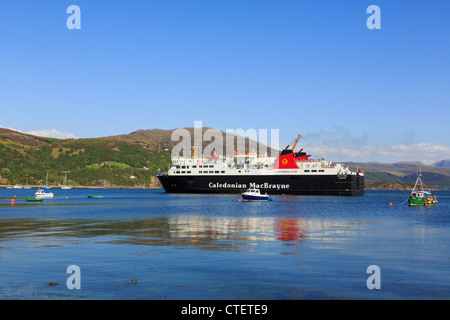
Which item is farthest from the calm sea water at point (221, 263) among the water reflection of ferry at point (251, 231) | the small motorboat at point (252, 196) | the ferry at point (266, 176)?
the ferry at point (266, 176)

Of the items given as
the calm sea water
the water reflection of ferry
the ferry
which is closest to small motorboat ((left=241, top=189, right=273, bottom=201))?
the ferry

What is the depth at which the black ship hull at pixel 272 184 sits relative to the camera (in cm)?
13375

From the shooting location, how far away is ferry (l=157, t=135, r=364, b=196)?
133750 millimetres

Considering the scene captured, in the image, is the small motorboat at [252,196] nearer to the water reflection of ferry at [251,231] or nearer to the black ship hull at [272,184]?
the black ship hull at [272,184]

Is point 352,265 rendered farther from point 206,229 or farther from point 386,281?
point 206,229

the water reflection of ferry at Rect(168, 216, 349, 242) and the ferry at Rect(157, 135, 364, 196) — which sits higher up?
the ferry at Rect(157, 135, 364, 196)

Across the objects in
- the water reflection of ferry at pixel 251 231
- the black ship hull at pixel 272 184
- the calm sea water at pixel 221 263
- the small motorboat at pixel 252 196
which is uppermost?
the black ship hull at pixel 272 184

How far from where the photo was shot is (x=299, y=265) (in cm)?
2373

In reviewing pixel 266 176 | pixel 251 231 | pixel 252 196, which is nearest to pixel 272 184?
pixel 266 176

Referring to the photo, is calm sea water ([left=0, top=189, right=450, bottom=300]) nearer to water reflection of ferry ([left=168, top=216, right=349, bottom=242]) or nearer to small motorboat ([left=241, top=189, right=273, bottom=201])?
water reflection of ferry ([left=168, top=216, right=349, bottom=242])

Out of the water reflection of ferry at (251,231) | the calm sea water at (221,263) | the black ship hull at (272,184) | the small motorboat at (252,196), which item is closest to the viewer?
the calm sea water at (221,263)

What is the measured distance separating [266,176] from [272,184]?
3.04m

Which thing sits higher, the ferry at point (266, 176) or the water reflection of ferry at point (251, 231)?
the ferry at point (266, 176)
